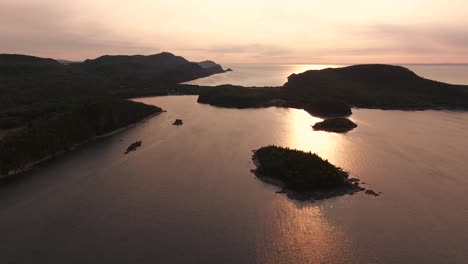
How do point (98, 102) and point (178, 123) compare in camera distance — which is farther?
point (178, 123)

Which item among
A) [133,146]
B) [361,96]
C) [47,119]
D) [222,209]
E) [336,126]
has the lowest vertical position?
[222,209]

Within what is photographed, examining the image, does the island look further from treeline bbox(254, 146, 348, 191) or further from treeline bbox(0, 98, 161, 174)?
treeline bbox(254, 146, 348, 191)

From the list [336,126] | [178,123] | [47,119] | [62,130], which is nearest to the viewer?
[62,130]

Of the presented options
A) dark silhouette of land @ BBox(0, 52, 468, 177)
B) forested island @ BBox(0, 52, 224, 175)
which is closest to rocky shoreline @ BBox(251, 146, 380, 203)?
forested island @ BBox(0, 52, 224, 175)

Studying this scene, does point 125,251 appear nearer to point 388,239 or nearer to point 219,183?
point 219,183

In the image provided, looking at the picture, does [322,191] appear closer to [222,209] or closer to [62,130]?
[222,209]

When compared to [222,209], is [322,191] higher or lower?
higher

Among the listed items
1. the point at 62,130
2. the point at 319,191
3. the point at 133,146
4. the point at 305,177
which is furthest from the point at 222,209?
the point at 62,130
